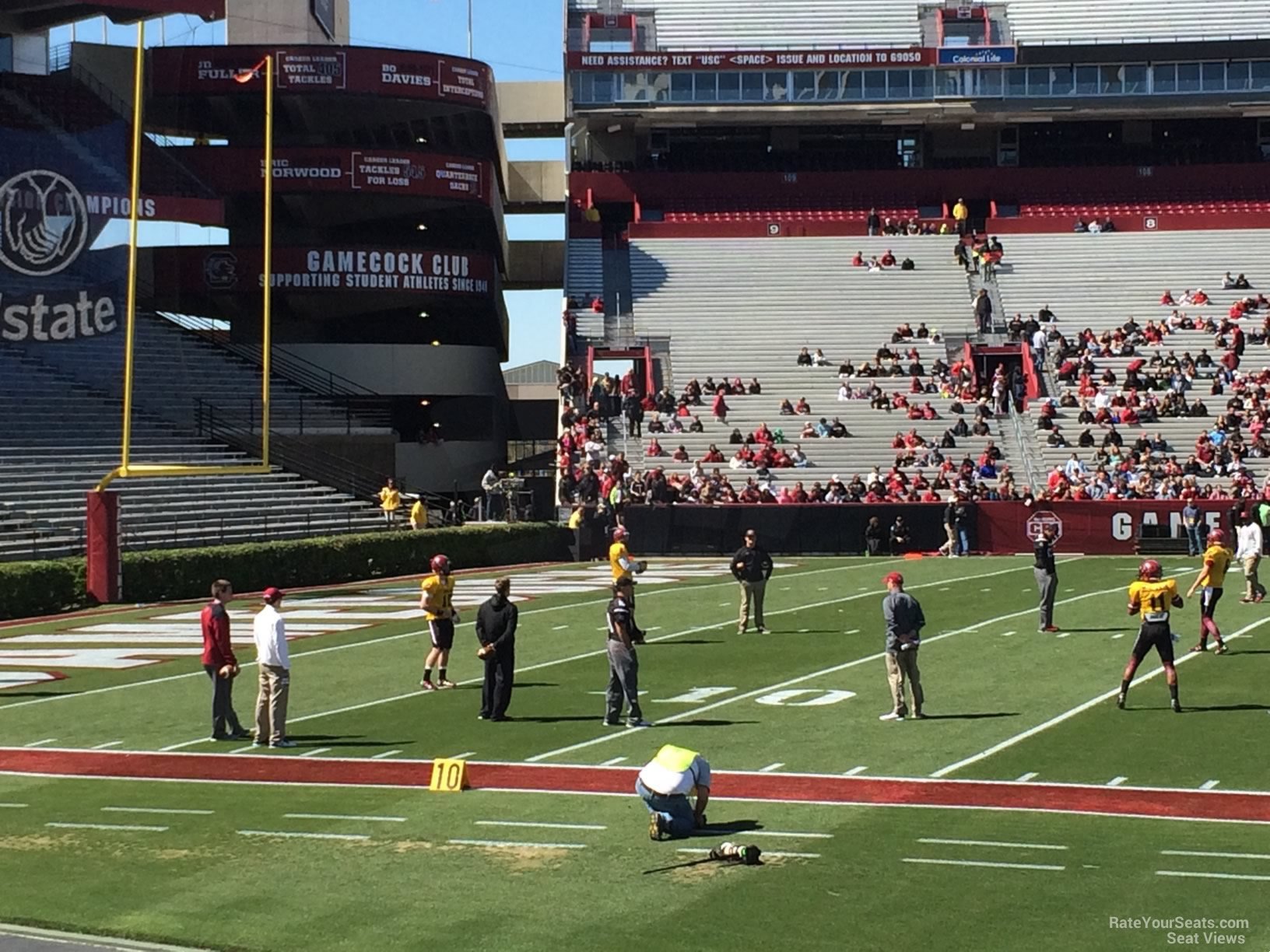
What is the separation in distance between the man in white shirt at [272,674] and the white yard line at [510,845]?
4.90m

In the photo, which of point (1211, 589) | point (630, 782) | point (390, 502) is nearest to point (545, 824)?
point (630, 782)

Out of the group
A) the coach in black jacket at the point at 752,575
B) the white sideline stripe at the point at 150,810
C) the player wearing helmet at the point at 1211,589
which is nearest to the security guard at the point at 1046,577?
the player wearing helmet at the point at 1211,589

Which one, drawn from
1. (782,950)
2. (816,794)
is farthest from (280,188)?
(782,950)

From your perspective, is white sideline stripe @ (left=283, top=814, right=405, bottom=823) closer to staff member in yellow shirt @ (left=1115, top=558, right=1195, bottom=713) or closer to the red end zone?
the red end zone

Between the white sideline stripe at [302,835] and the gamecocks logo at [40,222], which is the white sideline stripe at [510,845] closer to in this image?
the white sideline stripe at [302,835]

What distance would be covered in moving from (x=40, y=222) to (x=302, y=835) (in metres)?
30.6

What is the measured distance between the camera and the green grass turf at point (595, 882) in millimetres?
12055

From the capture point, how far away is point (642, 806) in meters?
16.2

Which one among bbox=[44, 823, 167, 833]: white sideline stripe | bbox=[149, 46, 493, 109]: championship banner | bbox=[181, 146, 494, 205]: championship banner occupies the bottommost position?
bbox=[44, 823, 167, 833]: white sideline stripe

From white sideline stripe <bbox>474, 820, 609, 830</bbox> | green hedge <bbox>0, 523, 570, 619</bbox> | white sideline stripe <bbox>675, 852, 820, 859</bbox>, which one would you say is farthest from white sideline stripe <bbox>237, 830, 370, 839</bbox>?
green hedge <bbox>0, 523, 570, 619</bbox>

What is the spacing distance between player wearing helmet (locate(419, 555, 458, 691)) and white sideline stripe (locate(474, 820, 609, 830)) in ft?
25.3

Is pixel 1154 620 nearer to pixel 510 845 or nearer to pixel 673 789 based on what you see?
pixel 673 789

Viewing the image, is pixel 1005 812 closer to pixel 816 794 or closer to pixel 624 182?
pixel 816 794

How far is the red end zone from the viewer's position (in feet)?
52.2
